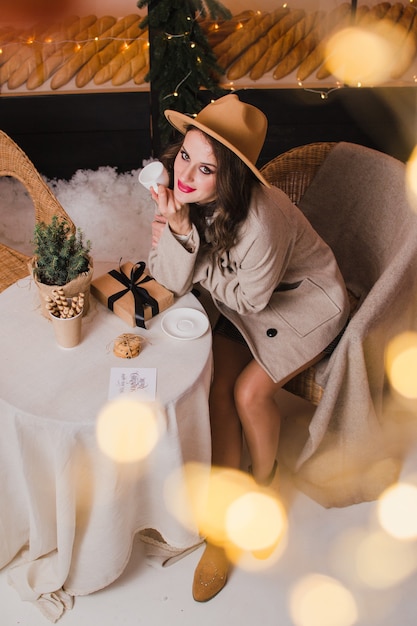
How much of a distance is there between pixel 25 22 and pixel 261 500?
252 cm

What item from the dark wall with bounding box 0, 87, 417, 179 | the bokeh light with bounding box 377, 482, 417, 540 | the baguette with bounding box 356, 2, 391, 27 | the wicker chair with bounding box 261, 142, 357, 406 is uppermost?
the baguette with bounding box 356, 2, 391, 27

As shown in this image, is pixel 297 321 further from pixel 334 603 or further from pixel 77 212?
pixel 77 212

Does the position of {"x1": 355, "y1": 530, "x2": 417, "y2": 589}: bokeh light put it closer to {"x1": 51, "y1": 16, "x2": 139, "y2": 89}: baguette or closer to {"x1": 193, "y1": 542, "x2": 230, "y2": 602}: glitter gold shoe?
{"x1": 193, "y1": 542, "x2": 230, "y2": 602}: glitter gold shoe

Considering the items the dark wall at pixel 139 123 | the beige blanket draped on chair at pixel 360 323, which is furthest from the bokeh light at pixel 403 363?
the dark wall at pixel 139 123

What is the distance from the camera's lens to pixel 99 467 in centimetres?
146

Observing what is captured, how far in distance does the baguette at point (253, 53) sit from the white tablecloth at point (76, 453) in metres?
1.84

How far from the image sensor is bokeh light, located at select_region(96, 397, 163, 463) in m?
1.42

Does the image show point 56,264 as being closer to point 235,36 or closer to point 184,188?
point 184,188

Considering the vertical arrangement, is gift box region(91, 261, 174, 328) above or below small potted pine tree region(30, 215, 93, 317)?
below

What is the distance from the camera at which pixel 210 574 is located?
5.79ft

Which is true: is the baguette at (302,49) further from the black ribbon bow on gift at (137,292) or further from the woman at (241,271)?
the black ribbon bow on gift at (137,292)

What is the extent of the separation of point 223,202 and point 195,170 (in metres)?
0.12

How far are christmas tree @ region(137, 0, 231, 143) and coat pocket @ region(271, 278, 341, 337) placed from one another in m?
1.48

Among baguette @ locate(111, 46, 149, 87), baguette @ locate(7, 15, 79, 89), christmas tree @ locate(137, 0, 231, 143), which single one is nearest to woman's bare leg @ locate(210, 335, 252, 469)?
christmas tree @ locate(137, 0, 231, 143)
